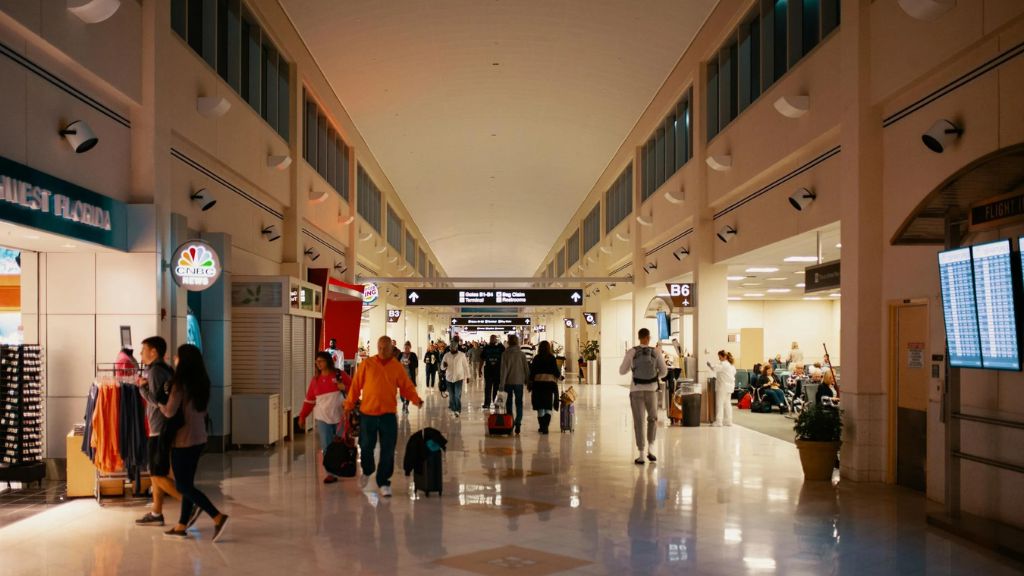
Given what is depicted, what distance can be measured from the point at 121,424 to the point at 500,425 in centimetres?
696

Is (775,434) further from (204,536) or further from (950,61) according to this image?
(204,536)

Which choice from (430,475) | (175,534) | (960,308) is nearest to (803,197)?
(960,308)

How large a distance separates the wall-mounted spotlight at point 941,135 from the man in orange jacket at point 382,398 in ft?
18.2

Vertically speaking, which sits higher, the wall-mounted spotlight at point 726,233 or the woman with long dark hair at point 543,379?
the wall-mounted spotlight at point 726,233

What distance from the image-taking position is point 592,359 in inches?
1242

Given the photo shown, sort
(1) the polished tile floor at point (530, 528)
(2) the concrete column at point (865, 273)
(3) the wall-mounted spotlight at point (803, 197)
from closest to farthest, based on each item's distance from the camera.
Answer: (1) the polished tile floor at point (530, 528) → (2) the concrete column at point (865, 273) → (3) the wall-mounted spotlight at point (803, 197)

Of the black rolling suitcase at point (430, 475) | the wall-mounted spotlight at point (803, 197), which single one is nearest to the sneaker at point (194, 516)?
the black rolling suitcase at point (430, 475)

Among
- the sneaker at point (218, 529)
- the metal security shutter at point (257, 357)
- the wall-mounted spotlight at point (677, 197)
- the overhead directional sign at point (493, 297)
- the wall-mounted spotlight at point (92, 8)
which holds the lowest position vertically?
the sneaker at point (218, 529)

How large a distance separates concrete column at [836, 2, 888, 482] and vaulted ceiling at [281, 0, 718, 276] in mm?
5760

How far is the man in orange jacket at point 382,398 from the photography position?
28.0 ft

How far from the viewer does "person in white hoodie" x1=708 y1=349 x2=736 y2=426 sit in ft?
52.0

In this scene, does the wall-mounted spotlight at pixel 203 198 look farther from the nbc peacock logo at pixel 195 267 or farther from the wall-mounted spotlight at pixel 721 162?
the wall-mounted spotlight at pixel 721 162

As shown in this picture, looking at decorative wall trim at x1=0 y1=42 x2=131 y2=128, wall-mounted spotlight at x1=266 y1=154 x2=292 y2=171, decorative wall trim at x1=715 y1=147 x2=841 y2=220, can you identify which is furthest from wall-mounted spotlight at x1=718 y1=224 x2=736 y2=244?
decorative wall trim at x1=0 y1=42 x2=131 y2=128

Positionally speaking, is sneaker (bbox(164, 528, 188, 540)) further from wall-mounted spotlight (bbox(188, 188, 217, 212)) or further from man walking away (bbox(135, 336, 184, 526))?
wall-mounted spotlight (bbox(188, 188, 217, 212))
